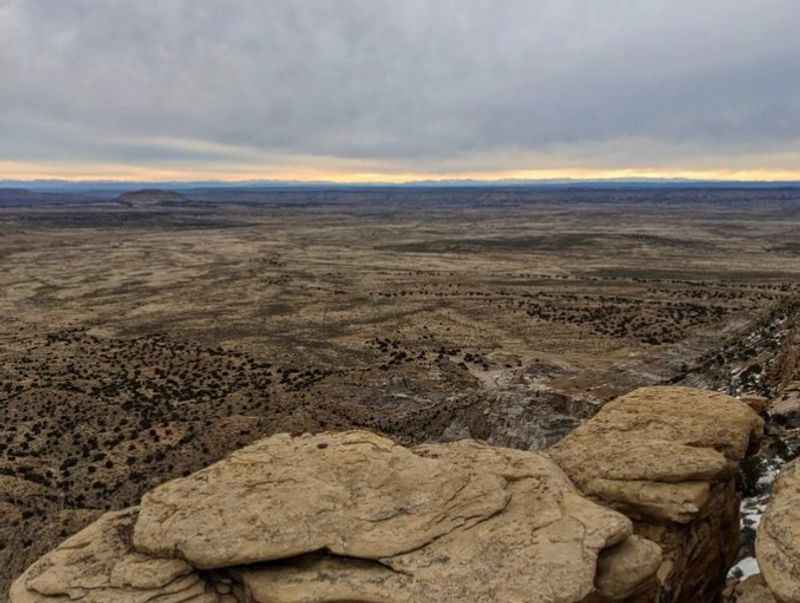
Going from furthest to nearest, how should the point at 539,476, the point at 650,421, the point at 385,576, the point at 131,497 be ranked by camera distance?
1. the point at 131,497
2. the point at 650,421
3. the point at 539,476
4. the point at 385,576

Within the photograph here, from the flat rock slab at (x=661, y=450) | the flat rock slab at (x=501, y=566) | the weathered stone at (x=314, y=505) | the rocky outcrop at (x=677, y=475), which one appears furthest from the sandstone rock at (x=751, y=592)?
the weathered stone at (x=314, y=505)

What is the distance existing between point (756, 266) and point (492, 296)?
4548 cm

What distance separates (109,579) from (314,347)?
120 feet

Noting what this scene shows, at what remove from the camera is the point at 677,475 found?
35.7ft

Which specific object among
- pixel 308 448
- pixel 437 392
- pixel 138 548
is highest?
pixel 308 448

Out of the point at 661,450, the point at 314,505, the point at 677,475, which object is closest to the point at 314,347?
the point at 661,450

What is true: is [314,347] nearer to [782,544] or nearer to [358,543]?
[358,543]

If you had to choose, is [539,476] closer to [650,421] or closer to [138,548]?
[650,421]

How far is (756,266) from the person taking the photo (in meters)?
87.1

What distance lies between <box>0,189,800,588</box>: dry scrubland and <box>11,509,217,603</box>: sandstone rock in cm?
973

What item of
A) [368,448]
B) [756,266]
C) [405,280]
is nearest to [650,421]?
[368,448]

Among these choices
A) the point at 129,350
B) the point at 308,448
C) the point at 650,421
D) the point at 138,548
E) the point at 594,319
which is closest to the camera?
the point at 138,548

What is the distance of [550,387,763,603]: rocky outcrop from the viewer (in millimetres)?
10539

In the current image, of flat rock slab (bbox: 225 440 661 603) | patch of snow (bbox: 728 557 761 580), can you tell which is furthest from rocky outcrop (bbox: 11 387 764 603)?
patch of snow (bbox: 728 557 761 580)
